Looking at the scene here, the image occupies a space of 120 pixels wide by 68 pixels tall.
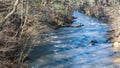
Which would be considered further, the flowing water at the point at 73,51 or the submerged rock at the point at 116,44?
the submerged rock at the point at 116,44

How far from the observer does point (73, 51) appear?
3105 cm

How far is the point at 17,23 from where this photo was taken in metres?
28.9

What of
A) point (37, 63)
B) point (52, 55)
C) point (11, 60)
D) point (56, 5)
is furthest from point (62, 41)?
point (56, 5)

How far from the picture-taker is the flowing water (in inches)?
1042

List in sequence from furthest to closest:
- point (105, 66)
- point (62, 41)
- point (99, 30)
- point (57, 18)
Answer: point (57, 18) < point (99, 30) < point (62, 41) < point (105, 66)

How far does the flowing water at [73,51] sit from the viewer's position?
26469 millimetres

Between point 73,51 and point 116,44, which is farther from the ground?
point 73,51

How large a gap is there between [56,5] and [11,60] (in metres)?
30.7

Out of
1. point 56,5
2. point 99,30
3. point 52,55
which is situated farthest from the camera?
point 56,5

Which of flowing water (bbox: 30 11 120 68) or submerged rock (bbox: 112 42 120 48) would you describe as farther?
submerged rock (bbox: 112 42 120 48)

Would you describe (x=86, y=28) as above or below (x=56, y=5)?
below

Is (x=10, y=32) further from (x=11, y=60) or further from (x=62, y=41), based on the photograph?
(x=62, y=41)

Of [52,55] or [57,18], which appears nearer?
[52,55]

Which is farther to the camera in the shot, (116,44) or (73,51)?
(116,44)
